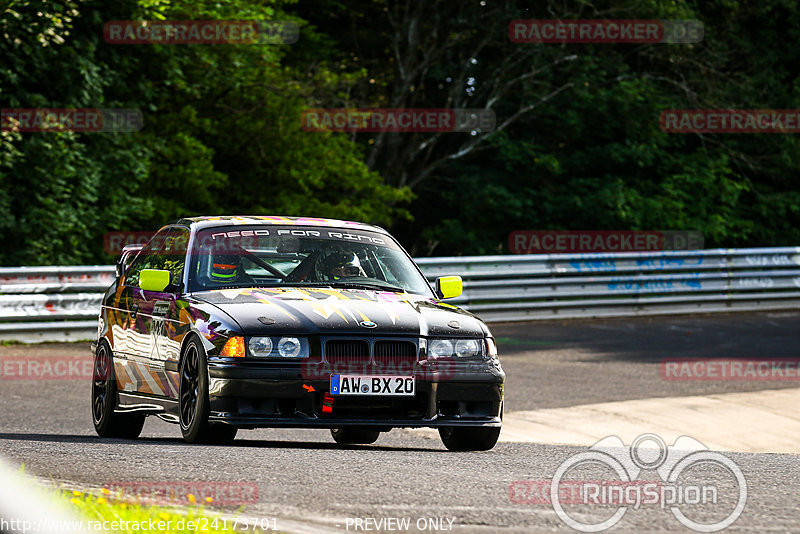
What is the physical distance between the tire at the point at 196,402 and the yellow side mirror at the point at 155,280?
0.66 m

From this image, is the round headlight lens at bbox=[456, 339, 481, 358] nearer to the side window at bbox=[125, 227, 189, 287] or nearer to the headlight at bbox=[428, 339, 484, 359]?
the headlight at bbox=[428, 339, 484, 359]

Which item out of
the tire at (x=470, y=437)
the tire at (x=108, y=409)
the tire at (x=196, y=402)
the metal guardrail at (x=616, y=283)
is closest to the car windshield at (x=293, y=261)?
the tire at (x=196, y=402)

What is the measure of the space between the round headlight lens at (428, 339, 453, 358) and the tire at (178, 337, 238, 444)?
132 centimetres

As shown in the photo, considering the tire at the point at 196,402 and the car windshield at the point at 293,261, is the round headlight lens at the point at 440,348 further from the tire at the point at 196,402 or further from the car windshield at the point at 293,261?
the tire at the point at 196,402

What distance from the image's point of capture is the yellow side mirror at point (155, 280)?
9.15 metres

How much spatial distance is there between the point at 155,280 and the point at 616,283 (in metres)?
15.6

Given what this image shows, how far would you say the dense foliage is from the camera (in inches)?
962

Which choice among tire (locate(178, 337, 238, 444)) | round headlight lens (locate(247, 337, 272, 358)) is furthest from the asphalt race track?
round headlight lens (locate(247, 337, 272, 358))

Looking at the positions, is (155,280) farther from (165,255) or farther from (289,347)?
(289,347)

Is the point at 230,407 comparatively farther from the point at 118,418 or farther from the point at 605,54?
the point at 605,54

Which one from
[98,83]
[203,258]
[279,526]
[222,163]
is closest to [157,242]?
[203,258]

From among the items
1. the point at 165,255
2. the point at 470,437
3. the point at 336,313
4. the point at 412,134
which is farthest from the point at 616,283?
the point at 336,313

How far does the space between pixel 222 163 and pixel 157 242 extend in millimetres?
19290

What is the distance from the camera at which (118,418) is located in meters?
10.2
